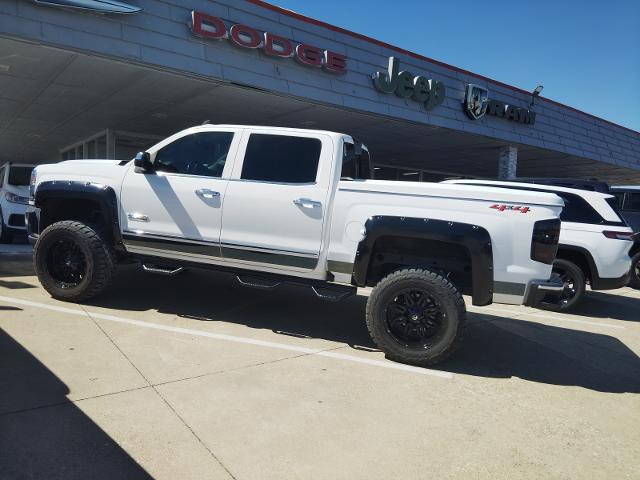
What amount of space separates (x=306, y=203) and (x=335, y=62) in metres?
7.48

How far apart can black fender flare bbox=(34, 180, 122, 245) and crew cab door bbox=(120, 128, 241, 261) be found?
0.34ft

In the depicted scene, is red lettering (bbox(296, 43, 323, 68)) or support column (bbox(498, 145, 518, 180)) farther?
support column (bbox(498, 145, 518, 180))

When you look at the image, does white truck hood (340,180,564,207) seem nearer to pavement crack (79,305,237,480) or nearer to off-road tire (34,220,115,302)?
pavement crack (79,305,237,480)

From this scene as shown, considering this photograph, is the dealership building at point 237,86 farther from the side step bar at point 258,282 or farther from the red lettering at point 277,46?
the side step bar at point 258,282

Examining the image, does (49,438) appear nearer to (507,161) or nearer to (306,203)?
(306,203)

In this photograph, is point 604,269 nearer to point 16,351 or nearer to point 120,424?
point 120,424

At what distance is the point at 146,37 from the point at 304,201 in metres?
6.10

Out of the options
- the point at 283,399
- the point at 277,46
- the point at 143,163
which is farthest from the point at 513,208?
the point at 277,46

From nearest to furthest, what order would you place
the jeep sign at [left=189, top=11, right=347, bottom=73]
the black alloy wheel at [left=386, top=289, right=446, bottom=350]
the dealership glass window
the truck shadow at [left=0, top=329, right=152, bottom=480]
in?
the truck shadow at [left=0, top=329, right=152, bottom=480], the black alloy wheel at [left=386, top=289, right=446, bottom=350], the jeep sign at [left=189, top=11, right=347, bottom=73], the dealership glass window

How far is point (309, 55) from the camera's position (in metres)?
10.6

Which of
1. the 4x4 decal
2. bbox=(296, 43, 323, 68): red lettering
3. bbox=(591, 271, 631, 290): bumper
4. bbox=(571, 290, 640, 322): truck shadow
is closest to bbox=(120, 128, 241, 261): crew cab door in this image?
the 4x4 decal

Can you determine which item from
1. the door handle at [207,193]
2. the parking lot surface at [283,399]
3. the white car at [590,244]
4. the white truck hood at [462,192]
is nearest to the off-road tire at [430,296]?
the parking lot surface at [283,399]

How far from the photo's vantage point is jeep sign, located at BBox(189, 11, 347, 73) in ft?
30.2

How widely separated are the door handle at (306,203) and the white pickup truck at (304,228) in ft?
0.03
